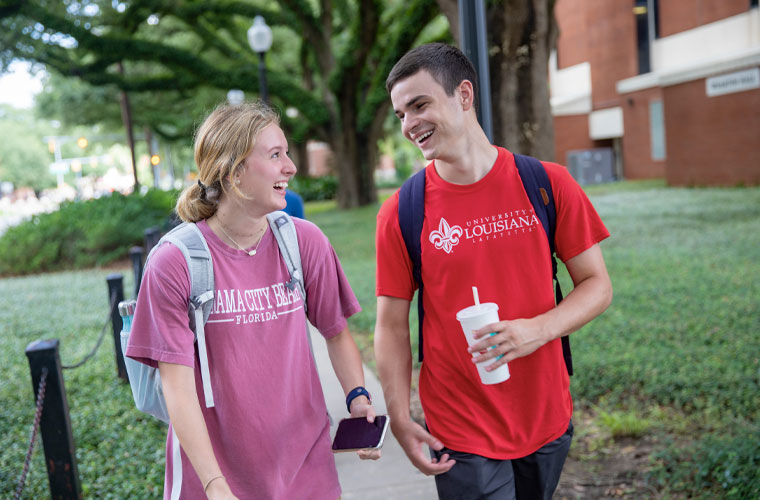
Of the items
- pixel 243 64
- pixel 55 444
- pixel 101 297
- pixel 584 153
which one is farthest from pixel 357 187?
pixel 55 444

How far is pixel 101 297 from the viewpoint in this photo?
12.5 metres

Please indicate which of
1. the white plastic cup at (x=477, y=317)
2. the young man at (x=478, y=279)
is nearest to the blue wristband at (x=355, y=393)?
the young man at (x=478, y=279)

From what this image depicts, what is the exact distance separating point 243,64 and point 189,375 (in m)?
27.6

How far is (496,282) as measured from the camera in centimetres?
244

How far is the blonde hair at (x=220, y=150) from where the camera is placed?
225 centimetres

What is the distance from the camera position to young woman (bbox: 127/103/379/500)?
7.02ft

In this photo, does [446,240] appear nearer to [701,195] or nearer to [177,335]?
[177,335]

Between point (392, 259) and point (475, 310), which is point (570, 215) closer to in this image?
point (475, 310)

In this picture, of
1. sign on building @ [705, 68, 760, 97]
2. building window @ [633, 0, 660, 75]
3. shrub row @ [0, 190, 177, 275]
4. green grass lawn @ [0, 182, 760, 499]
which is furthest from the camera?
building window @ [633, 0, 660, 75]

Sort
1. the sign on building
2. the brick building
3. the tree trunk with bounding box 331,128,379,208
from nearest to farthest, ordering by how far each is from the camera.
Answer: the sign on building, the brick building, the tree trunk with bounding box 331,128,379,208

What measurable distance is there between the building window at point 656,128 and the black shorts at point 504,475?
29270mm

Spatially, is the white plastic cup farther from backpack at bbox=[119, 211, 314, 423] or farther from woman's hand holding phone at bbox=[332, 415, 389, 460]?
backpack at bbox=[119, 211, 314, 423]

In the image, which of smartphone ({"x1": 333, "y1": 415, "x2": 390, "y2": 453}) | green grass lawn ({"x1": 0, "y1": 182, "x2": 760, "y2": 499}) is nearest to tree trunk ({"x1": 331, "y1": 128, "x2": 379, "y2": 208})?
green grass lawn ({"x1": 0, "y1": 182, "x2": 760, "y2": 499})

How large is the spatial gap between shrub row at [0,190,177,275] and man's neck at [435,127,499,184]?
14.7 meters
